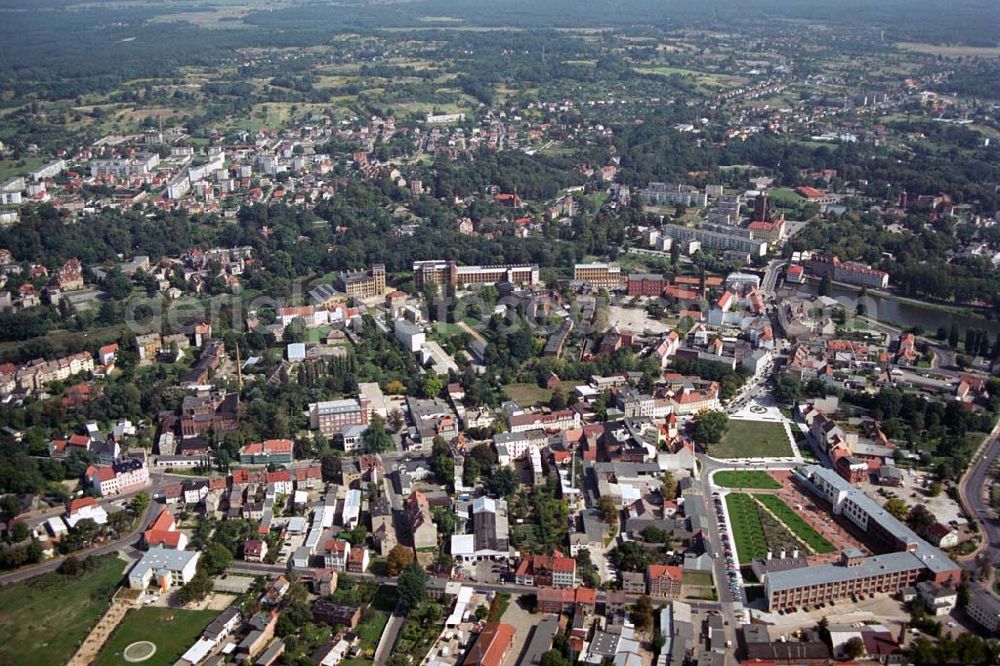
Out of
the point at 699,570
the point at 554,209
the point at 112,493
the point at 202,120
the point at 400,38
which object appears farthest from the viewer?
the point at 400,38

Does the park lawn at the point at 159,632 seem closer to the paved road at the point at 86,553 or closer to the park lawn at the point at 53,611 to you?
the park lawn at the point at 53,611

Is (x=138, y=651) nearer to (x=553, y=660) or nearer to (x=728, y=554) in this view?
(x=553, y=660)

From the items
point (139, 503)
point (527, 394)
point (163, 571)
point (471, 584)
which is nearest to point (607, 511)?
point (471, 584)

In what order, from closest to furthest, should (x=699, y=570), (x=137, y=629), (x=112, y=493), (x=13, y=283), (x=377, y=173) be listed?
(x=137, y=629)
(x=699, y=570)
(x=112, y=493)
(x=13, y=283)
(x=377, y=173)

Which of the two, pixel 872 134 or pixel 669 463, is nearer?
pixel 669 463

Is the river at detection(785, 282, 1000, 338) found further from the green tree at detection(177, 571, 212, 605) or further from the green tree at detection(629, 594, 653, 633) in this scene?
the green tree at detection(177, 571, 212, 605)

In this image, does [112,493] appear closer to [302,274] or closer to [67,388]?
[67,388]

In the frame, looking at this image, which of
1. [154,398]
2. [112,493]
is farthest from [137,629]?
[154,398]
